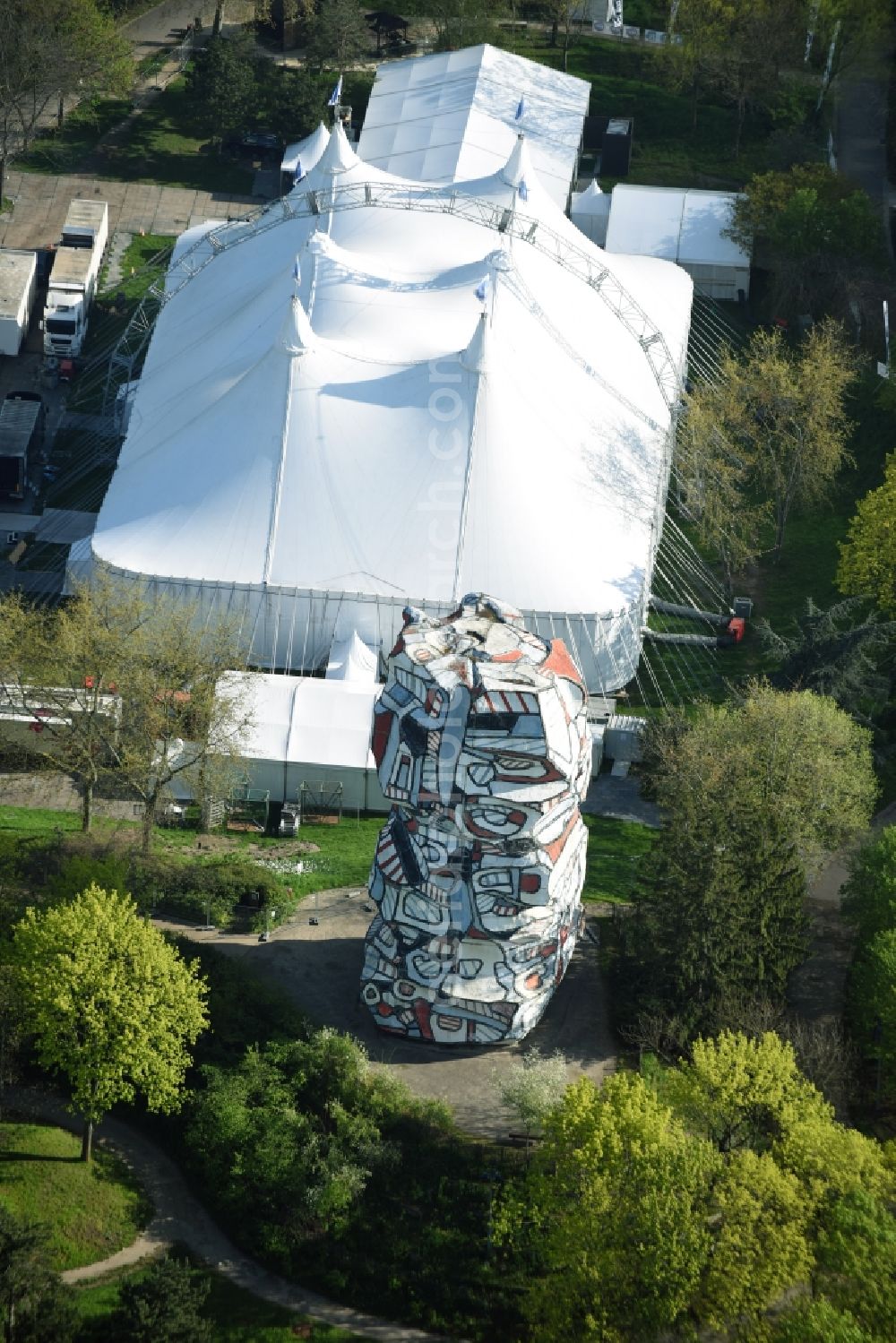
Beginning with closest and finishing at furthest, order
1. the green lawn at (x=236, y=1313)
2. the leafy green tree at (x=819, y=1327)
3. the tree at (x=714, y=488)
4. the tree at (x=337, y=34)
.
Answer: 1. the leafy green tree at (x=819, y=1327)
2. the green lawn at (x=236, y=1313)
3. the tree at (x=714, y=488)
4. the tree at (x=337, y=34)

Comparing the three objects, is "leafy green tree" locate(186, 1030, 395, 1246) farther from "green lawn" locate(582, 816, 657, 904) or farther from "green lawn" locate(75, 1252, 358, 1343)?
"green lawn" locate(582, 816, 657, 904)

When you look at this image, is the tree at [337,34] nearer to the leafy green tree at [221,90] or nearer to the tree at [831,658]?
the leafy green tree at [221,90]

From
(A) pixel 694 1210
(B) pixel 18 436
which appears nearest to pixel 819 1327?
(A) pixel 694 1210

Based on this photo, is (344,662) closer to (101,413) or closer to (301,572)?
(301,572)

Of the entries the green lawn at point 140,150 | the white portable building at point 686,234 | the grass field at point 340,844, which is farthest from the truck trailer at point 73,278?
the grass field at point 340,844

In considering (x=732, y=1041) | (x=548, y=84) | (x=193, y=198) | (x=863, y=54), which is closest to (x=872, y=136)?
(x=863, y=54)

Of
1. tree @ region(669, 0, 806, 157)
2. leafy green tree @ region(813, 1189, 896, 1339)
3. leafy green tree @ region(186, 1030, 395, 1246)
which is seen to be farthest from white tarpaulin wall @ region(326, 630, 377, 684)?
tree @ region(669, 0, 806, 157)
